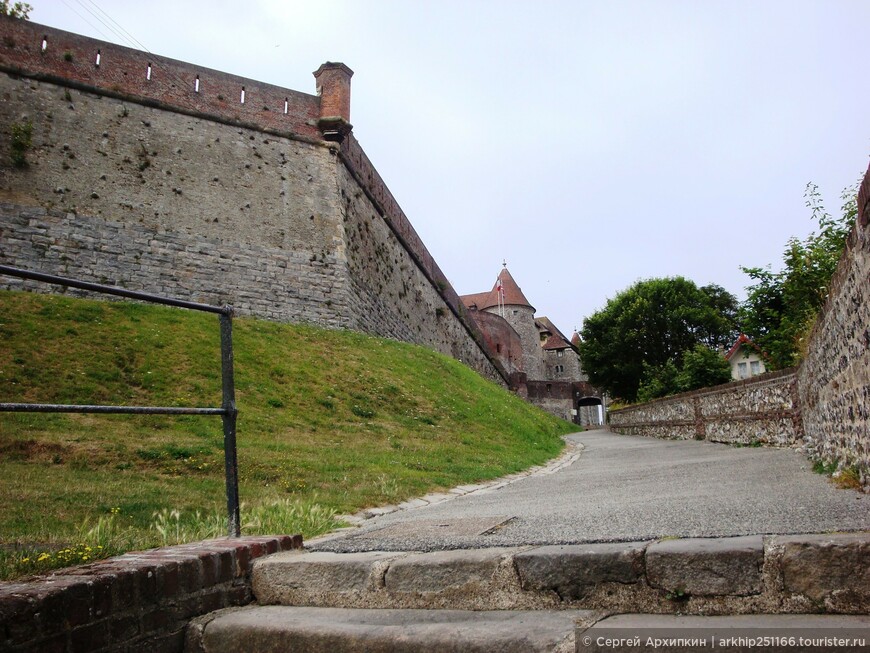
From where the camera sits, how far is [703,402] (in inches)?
606

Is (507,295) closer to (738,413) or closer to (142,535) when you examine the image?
(738,413)

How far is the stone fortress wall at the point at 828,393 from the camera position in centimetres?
437

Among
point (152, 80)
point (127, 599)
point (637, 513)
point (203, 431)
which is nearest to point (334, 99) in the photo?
point (152, 80)

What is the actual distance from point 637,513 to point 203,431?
7.68m

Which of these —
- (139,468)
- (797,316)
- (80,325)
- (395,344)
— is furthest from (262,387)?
(797,316)

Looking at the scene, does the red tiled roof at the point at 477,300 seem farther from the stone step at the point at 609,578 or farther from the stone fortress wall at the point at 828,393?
the stone step at the point at 609,578

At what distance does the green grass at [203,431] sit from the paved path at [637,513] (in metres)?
0.93

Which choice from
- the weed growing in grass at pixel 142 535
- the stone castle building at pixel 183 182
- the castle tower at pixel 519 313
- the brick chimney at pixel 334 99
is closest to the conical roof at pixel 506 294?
the castle tower at pixel 519 313

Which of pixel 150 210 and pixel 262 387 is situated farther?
pixel 150 210

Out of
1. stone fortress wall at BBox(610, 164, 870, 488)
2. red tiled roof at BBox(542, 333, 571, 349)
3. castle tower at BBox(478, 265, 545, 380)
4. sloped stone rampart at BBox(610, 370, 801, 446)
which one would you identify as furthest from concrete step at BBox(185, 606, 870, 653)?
red tiled roof at BBox(542, 333, 571, 349)

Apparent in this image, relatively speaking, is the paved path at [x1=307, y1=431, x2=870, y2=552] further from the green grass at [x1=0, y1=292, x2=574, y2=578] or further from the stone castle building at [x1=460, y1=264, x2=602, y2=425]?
the stone castle building at [x1=460, y1=264, x2=602, y2=425]

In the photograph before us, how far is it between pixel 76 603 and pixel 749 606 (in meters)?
2.17

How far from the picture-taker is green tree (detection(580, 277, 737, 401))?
39750 millimetres

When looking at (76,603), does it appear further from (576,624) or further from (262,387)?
(262,387)
